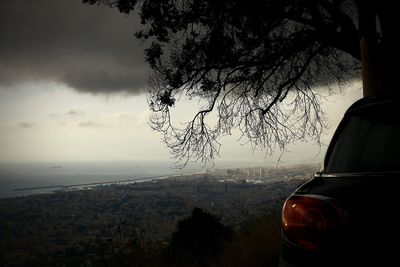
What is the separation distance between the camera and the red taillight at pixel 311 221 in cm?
187

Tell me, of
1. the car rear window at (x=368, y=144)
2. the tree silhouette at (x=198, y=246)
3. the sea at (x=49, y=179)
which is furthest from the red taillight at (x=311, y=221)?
the sea at (x=49, y=179)

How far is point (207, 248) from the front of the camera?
6668mm

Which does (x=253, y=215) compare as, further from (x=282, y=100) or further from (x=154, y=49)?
(x=154, y=49)

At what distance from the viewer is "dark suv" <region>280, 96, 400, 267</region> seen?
1754 mm

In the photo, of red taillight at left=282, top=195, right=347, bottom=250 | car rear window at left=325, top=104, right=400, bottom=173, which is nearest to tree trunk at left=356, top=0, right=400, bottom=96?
car rear window at left=325, top=104, right=400, bottom=173

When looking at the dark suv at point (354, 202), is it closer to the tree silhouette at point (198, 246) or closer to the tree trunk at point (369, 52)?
the tree silhouette at point (198, 246)

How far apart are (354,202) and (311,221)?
0.24 metres

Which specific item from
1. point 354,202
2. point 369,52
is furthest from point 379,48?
point 354,202

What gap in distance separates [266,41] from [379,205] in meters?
7.64

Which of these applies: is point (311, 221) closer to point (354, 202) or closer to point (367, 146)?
point (354, 202)

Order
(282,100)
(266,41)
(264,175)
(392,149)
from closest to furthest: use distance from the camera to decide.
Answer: (392,149), (266,41), (282,100), (264,175)

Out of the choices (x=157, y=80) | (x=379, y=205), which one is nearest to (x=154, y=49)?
(x=157, y=80)

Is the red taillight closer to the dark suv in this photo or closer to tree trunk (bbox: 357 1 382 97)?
the dark suv

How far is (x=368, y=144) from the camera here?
2189 mm
